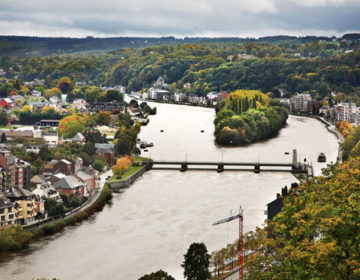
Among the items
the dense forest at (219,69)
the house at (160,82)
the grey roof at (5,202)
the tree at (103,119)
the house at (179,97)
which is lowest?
the grey roof at (5,202)

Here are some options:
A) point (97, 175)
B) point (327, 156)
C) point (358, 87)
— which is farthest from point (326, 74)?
point (97, 175)

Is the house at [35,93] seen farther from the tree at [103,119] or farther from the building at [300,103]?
the building at [300,103]

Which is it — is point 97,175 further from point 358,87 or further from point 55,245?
point 358,87

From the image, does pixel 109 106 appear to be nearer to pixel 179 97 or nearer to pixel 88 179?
pixel 179 97

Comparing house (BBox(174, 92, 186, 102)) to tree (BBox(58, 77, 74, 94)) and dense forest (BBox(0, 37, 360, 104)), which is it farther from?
tree (BBox(58, 77, 74, 94))

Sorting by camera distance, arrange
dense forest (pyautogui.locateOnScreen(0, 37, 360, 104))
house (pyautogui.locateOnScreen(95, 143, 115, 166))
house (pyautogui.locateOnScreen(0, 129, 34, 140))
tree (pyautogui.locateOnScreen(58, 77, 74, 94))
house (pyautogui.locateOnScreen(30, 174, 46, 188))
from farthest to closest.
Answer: tree (pyautogui.locateOnScreen(58, 77, 74, 94))
dense forest (pyautogui.locateOnScreen(0, 37, 360, 104))
house (pyautogui.locateOnScreen(0, 129, 34, 140))
house (pyautogui.locateOnScreen(95, 143, 115, 166))
house (pyautogui.locateOnScreen(30, 174, 46, 188))

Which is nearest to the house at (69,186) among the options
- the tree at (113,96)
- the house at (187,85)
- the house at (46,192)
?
the house at (46,192)

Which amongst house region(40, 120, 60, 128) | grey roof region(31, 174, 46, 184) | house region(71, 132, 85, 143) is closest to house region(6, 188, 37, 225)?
grey roof region(31, 174, 46, 184)
